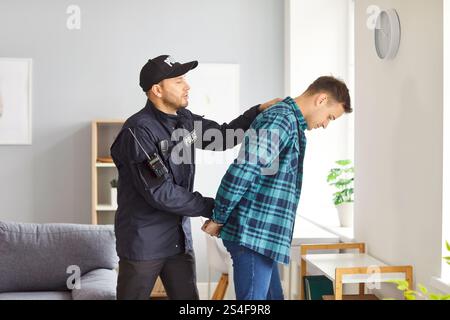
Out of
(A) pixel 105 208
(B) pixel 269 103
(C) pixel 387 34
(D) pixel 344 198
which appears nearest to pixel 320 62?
(D) pixel 344 198

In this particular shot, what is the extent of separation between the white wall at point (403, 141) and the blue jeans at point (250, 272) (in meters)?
0.77

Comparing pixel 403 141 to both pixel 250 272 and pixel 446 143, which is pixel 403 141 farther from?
pixel 250 272

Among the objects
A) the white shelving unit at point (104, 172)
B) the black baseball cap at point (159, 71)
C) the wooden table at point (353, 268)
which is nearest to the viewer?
A: the black baseball cap at point (159, 71)

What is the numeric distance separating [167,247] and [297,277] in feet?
6.10

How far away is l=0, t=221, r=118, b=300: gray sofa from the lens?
3215 millimetres

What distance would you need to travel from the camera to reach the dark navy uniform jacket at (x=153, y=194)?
7.55 ft

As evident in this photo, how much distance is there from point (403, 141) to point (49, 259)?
1.74 metres

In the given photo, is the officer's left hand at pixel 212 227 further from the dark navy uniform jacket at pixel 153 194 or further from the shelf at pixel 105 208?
the shelf at pixel 105 208

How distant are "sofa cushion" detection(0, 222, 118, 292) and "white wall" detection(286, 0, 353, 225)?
6.15 ft

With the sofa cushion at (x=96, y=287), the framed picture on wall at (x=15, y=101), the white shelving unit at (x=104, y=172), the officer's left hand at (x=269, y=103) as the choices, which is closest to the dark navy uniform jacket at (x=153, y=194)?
the officer's left hand at (x=269, y=103)

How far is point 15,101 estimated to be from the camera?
4.88 metres

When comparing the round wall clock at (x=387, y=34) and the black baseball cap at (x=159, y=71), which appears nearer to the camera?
the black baseball cap at (x=159, y=71)
